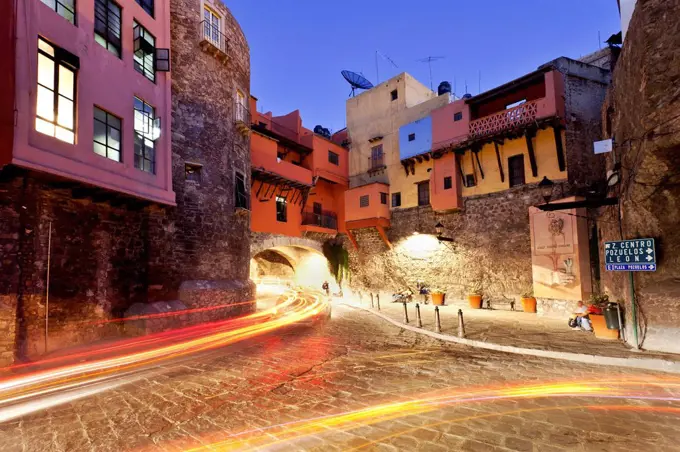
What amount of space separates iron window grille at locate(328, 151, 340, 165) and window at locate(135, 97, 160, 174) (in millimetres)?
15355

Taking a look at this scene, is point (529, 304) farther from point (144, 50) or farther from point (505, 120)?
point (144, 50)

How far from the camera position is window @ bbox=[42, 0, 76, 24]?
9.50 meters

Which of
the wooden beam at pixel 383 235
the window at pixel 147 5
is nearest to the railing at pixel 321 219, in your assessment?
the wooden beam at pixel 383 235

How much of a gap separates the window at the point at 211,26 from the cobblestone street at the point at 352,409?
14.1m

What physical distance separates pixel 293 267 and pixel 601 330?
24.2 m

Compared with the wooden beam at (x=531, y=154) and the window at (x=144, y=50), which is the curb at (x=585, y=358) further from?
the window at (x=144, y=50)

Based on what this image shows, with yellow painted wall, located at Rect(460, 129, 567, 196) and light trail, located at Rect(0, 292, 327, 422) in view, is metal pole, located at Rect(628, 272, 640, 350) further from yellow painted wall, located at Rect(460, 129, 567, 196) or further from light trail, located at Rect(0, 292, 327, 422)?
light trail, located at Rect(0, 292, 327, 422)

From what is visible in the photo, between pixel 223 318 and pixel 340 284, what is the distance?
1353 cm

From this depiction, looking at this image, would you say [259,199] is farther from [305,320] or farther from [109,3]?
[109,3]

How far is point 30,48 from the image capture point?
860 centimetres

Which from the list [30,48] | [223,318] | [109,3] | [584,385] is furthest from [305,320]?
[109,3]

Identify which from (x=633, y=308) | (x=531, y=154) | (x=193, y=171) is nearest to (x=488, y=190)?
(x=531, y=154)

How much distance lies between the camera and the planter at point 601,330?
9445 mm

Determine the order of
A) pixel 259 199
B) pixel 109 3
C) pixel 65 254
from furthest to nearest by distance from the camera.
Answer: pixel 259 199
pixel 109 3
pixel 65 254
